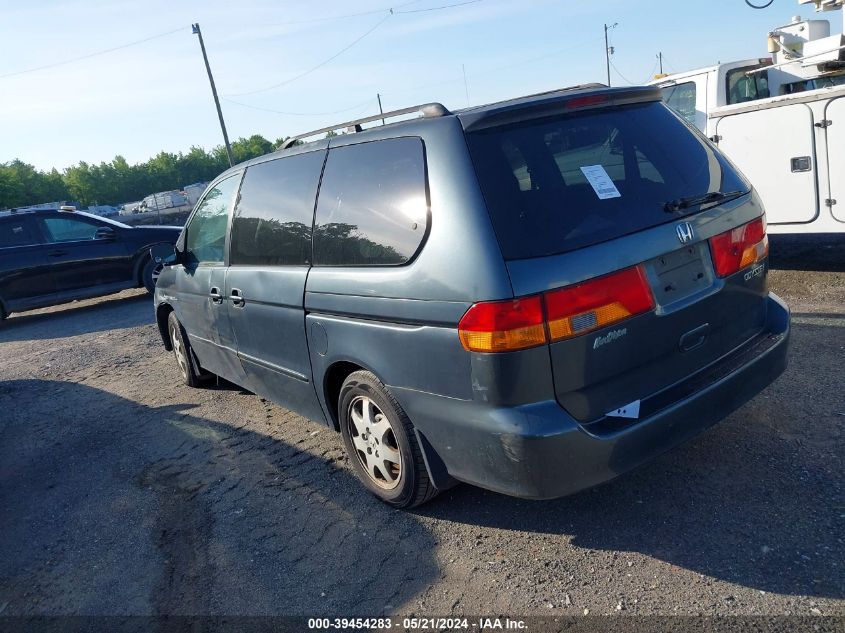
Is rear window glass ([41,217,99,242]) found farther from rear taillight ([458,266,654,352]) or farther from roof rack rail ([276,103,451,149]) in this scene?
rear taillight ([458,266,654,352])

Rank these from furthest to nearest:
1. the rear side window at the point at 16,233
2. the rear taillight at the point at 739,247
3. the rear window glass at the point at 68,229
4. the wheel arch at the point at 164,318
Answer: the rear window glass at the point at 68,229
the rear side window at the point at 16,233
the wheel arch at the point at 164,318
the rear taillight at the point at 739,247

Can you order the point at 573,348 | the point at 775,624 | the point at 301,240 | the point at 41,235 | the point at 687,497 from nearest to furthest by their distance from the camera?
the point at 775,624
the point at 573,348
the point at 687,497
the point at 301,240
the point at 41,235

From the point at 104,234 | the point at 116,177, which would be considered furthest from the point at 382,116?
the point at 116,177

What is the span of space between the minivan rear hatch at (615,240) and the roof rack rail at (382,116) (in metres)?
0.30

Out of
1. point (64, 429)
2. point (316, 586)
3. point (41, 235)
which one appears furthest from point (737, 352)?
point (41, 235)

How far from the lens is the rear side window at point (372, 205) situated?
3.06 m

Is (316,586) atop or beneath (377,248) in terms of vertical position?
beneath

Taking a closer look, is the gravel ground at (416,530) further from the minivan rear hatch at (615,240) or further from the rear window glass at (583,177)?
the rear window glass at (583,177)

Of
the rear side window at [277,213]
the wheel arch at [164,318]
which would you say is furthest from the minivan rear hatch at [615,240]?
the wheel arch at [164,318]

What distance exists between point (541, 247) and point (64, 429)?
4.77 m

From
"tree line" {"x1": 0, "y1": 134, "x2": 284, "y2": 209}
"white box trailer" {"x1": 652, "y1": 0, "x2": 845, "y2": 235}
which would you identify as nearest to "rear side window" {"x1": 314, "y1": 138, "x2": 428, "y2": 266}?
Result: "white box trailer" {"x1": 652, "y1": 0, "x2": 845, "y2": 235}

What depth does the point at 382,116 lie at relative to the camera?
3.80 metres

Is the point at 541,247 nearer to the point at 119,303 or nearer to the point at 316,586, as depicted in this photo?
the point at 316,586

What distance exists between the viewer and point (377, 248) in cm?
322
